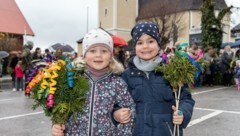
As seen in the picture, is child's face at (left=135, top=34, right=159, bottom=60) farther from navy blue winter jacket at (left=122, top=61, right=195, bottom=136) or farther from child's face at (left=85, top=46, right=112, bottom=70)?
child's face at (left=85, top=46, right=112, bottom=70)

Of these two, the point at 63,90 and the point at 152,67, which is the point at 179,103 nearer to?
the point at 152,67

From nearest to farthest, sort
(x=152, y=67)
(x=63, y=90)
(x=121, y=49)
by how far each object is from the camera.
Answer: (x=63, y=90) < (x=152, y=67) < (x=121, y=49)

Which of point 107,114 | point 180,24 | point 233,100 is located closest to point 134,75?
point 107,114

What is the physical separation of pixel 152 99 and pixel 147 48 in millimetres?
433

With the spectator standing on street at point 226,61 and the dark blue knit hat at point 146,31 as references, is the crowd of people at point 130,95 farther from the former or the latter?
the spectator standing on street at point 226,61

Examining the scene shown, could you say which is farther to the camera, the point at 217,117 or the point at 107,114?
the point at 217,117

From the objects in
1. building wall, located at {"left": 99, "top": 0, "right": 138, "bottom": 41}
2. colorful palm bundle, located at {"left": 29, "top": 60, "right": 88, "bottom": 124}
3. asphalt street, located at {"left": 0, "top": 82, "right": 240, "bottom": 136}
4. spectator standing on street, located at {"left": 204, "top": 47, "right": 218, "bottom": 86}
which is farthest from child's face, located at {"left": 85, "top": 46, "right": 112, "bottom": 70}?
building wall, located at {"left": 99, "top": 0, "right": 138, "bottom": 41}

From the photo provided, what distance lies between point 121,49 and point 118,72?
12728 mm

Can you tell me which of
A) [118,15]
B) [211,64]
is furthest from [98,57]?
[118,15]

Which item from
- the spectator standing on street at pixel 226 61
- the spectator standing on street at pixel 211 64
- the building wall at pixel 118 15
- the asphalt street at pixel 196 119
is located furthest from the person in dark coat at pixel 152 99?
the building wall at pixel 118 15

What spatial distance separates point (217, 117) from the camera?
903 cm

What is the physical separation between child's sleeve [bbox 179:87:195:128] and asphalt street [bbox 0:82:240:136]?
3991mm

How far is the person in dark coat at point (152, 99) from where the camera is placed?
123 inches

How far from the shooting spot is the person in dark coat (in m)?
3.14
